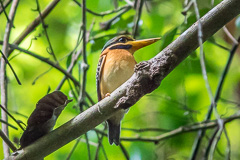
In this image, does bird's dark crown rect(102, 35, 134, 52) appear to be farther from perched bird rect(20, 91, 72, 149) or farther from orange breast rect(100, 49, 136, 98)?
perched bird rect(20, 91, 72, 149)

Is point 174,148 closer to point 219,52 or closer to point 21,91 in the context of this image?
point 219,52

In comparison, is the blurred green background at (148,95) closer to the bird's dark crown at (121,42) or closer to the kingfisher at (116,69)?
the bird's dark crown at (121,42)

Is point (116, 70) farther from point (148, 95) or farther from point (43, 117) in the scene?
point (43, 117)

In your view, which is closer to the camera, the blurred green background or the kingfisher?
the kingfisher

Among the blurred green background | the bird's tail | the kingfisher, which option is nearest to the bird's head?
the kingfisher

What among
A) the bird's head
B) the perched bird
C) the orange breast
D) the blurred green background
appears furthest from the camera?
the blurred green background

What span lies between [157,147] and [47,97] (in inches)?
82.0

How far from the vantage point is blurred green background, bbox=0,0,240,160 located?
3.79 metres

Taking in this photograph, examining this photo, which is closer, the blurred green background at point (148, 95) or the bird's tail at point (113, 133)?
the bird's tail at point (113, 133)

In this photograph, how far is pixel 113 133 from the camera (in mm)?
3014

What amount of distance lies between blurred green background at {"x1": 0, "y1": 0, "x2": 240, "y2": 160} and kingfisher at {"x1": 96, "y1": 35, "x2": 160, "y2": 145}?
0.46 m

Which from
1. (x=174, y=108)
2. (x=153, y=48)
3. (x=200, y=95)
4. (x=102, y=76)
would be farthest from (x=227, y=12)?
(x=200, y=95)

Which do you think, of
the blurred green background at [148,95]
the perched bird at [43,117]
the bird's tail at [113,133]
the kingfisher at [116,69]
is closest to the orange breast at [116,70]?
the kingfisher at [116,69]

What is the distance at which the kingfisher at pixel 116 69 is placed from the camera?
2.94 m
